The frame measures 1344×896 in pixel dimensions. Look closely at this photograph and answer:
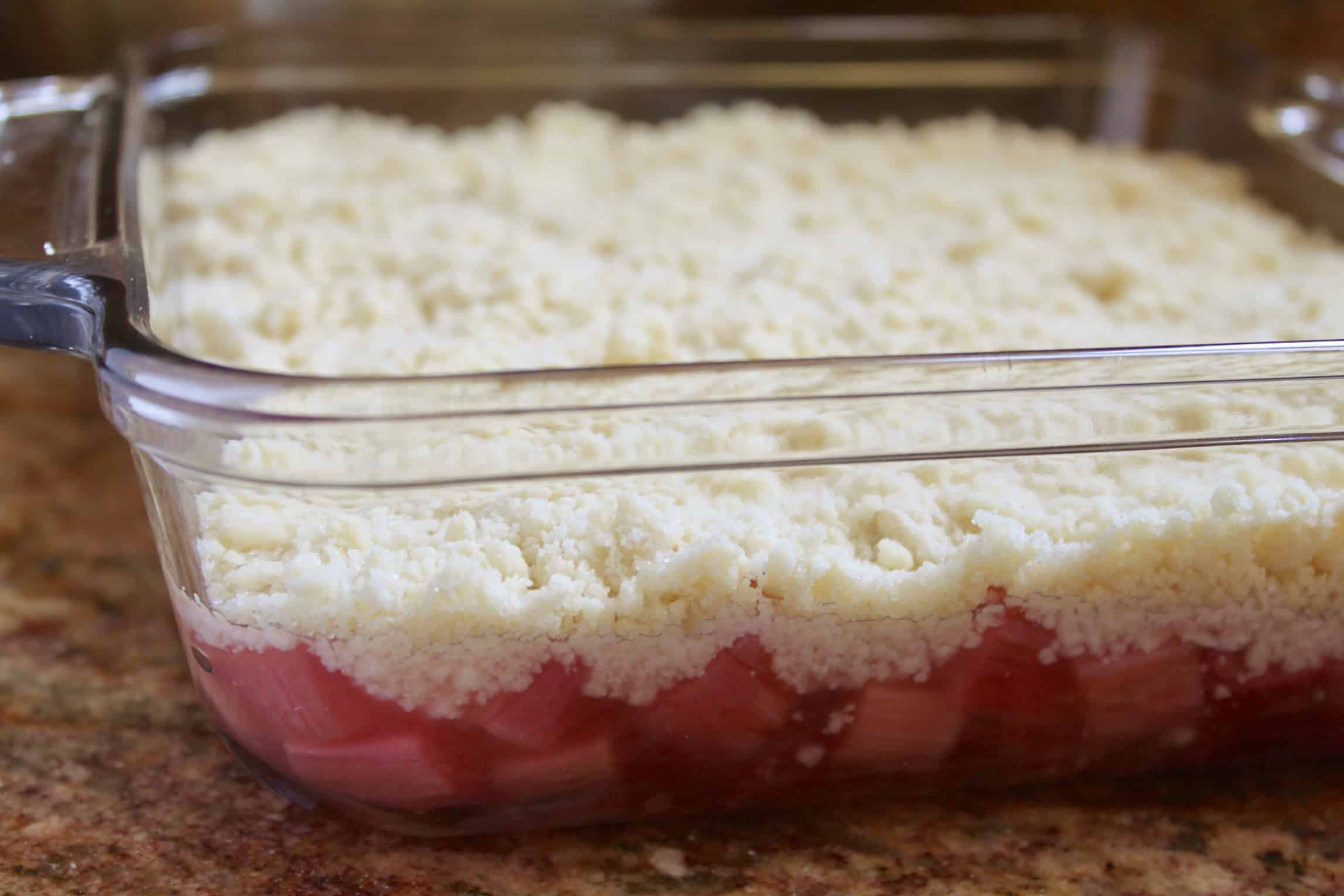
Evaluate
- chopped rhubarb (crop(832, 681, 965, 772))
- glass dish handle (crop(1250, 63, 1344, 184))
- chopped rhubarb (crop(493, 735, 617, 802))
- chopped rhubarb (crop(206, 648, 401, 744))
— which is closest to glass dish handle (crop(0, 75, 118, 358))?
chopped rhubarb (crop(206, 648, 401, 744))

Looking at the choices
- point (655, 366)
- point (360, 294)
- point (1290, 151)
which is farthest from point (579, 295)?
point (1290, 151)

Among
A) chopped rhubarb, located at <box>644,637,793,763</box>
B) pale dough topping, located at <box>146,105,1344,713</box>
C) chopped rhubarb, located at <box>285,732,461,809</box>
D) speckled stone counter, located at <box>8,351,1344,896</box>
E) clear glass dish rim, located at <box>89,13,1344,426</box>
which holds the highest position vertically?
clear glass dish rim, located at <box>89,13,1344,426</box>

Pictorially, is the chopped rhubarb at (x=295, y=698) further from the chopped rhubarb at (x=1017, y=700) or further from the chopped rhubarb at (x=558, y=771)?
the chopped rhubarb at (x=1017, y=700)

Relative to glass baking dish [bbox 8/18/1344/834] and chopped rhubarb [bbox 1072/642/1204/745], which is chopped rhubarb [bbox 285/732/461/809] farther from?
chopped rhubarb [bbox 1072/642/1204/745]

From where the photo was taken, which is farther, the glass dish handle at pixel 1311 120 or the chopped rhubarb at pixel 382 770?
the glass dish handle at pixel 1311 120

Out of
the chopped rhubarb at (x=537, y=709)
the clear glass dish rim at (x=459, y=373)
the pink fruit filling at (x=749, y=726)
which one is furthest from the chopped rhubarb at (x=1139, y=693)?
the chopped rhubarb at (x=537, y=709)

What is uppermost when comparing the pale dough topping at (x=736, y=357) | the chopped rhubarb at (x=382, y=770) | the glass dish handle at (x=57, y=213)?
the glass dish handle at (x=57, y=213)

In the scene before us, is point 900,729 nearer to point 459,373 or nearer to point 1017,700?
point 1017,700
